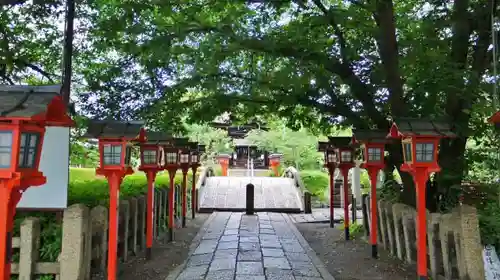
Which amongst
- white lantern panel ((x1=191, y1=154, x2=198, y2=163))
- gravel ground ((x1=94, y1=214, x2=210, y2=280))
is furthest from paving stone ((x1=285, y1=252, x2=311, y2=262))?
white lantern panel ((x1=191, y1=154, x2=198, y2=163))

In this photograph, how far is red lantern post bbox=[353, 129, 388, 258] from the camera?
8828 millimetres

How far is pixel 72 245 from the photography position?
19.3 feet

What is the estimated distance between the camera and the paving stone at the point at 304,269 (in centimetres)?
723

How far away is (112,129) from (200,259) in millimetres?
3139

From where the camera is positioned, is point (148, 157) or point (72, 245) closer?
point (72, 245)

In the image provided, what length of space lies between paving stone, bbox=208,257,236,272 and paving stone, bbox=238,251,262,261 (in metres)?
0.23

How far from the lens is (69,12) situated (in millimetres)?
8414

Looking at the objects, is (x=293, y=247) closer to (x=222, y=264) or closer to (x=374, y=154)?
(x=222, y=264)

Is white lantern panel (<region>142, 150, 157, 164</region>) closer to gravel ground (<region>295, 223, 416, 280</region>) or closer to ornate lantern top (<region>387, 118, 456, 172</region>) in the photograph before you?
gravel ground (<region>295, 223, 416, 280</region>)

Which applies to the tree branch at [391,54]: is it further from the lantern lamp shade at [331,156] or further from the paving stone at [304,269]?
the lantern lamp shade at [331,156]

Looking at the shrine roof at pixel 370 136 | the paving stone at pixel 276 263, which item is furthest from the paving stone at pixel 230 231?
the shrine roof at pixel 370 136

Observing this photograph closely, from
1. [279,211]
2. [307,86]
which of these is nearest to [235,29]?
[307,86]

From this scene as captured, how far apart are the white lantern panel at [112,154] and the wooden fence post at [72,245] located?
805 mm

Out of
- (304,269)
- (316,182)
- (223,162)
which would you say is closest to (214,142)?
(223,162)
